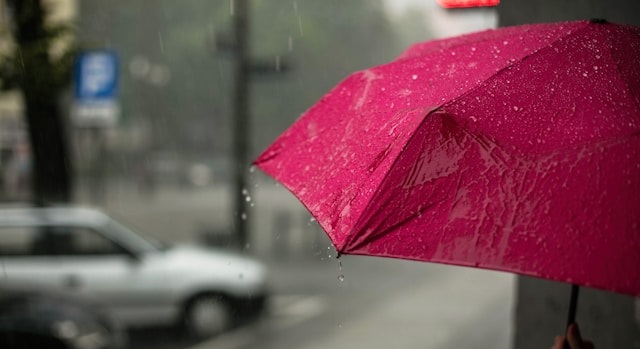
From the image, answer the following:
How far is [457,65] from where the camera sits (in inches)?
77.0

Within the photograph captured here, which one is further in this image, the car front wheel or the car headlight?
the car front wheel

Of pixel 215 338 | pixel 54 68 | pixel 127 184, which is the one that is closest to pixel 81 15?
pixel 127 184

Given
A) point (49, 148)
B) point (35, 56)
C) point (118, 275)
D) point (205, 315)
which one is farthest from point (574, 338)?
point (49, 148)

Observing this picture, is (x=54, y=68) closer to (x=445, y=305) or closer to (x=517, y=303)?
(x=445, y=305)

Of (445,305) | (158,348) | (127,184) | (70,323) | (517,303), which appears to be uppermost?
(517,303)

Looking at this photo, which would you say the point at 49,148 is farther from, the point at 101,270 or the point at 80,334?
the point at 80,334

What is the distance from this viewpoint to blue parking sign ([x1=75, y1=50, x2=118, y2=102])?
35.8 feet

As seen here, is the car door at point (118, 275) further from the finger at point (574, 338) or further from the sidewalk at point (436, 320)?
the finger at point (574, 338)

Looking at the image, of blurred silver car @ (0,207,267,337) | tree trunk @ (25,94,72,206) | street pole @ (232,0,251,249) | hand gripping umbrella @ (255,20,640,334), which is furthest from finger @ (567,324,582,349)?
street pole @ (232,0,251,249)

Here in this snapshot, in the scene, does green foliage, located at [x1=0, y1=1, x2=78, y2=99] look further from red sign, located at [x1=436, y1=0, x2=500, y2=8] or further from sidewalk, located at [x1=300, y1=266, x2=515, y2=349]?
red sign, located at [x1=436, y1=0, x2=500, y2=8]

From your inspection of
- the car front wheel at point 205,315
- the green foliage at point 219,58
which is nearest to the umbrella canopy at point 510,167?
the car front wheel at point 205,315

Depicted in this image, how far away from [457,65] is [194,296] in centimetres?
795

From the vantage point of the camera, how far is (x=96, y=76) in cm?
1136

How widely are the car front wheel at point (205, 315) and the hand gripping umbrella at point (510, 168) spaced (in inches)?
309
